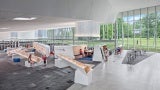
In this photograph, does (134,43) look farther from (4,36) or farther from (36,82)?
(4,36)

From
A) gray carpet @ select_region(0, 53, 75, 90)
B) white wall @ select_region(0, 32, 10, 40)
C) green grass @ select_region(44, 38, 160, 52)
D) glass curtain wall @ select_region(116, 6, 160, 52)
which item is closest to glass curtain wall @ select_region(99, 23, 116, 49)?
green grass @ select_region(44, 38, 160, 52)

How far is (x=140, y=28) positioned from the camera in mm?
→ 24312

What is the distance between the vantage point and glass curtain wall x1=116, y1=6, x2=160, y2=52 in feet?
74.2

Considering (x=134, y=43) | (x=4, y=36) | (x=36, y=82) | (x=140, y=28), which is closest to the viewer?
(x=36, y=82)

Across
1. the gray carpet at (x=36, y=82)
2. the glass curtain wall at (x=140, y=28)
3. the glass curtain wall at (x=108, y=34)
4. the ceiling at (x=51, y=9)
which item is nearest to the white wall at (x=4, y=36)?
the glass curtain wall at (x=108, y=34)

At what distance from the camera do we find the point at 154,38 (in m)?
22.8

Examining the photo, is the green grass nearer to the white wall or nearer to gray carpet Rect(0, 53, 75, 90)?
the white wall

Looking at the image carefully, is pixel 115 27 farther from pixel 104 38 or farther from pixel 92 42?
pixel 92 42

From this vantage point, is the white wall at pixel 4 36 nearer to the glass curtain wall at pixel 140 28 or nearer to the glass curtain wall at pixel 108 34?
the glass curtain wall at pixel 108 34

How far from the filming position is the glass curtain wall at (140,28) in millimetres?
22625

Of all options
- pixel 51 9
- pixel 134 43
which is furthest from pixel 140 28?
pixel 51 9

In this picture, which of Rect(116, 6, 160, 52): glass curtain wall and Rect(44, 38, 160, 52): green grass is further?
Rect(44, 38, 160, 52): green grass

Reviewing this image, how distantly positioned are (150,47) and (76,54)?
37.2ft

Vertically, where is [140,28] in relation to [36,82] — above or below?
above
